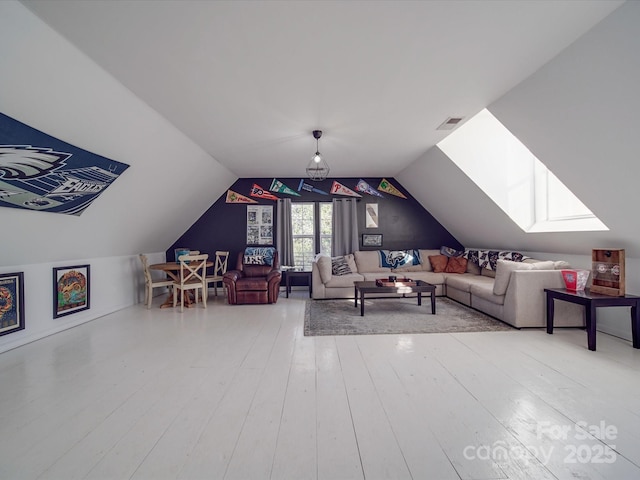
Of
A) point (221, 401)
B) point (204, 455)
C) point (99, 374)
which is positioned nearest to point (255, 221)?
point (99, 374)

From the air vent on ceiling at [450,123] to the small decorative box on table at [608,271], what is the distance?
2148 mm

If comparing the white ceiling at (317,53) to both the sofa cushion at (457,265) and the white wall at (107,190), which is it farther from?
the sofa cushion at (457,265)

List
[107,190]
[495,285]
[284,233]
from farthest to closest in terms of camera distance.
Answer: [284,233] < [495,285] < [107,190]

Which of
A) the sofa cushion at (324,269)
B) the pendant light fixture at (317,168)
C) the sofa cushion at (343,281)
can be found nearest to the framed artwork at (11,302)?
the pendant light fixture at (317,168)

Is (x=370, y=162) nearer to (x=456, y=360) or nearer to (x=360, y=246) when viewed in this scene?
(x=360, y=246)

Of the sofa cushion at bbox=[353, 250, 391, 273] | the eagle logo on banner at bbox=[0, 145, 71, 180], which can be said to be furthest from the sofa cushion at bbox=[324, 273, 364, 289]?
the eagle logo on banner at bbox=[0, 145, 71, 180]

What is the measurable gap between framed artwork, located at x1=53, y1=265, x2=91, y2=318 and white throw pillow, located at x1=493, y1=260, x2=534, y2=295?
567cm

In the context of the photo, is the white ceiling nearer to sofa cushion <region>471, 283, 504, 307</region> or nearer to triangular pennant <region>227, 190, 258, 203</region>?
sofa cushion <region>471, 283, 504, 307</region>

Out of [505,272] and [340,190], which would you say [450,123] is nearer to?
[505,272]

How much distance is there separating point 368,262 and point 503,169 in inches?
115

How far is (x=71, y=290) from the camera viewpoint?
3.79 metres

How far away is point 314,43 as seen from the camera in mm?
2129

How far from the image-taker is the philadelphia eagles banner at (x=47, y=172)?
2.27 metres

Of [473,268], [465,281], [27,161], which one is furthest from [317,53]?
[473,268]
